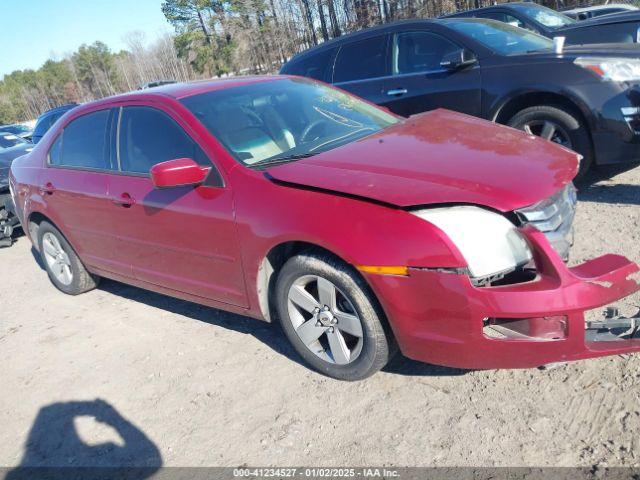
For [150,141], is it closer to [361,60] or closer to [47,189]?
[47,189]

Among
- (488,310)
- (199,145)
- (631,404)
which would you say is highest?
(199,145)

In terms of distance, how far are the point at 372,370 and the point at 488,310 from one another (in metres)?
0.77

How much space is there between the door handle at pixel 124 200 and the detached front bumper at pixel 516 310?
1957 mm

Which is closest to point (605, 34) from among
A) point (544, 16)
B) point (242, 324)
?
point (544, 16)

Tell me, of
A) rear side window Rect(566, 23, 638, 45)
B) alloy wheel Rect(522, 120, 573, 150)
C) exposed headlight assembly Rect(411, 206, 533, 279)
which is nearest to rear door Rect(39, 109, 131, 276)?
exposed headlight assembly Rect(411, 206, 533, 279)

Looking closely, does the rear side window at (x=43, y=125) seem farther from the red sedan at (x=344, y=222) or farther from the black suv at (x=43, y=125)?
the red sedan at (x=344, y=222)

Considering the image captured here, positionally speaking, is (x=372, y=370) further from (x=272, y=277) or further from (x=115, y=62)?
(x=115, y=62)

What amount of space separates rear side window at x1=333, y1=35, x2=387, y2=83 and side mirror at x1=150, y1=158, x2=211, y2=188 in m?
3.66

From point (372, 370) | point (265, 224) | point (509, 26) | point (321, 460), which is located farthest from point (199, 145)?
point (509, 26)

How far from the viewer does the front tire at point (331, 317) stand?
266 cm

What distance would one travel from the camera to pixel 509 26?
605cm

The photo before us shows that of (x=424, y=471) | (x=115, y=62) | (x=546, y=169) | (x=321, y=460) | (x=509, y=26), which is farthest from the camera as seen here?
(x=115, y=62)

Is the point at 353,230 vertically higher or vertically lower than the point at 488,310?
higher

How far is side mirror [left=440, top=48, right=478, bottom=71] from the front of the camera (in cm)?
530
